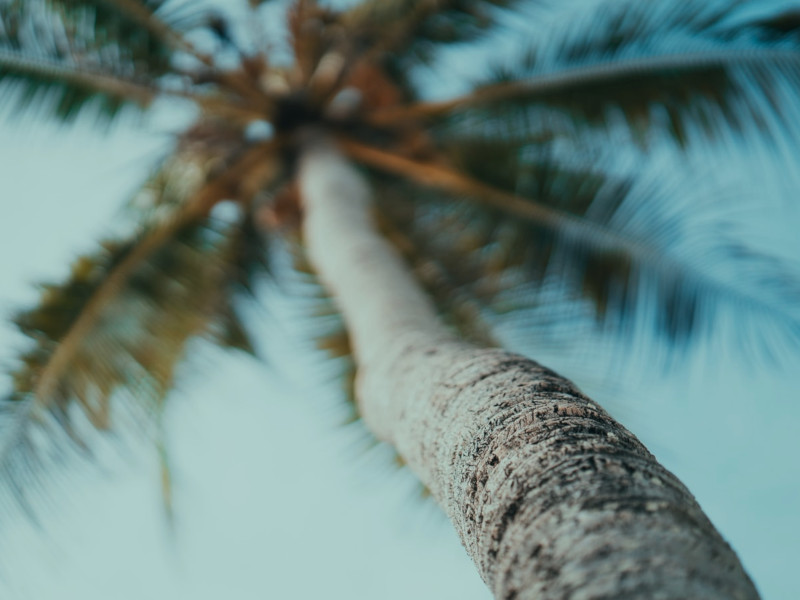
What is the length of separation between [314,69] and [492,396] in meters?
4.17

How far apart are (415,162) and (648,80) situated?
1.70 m

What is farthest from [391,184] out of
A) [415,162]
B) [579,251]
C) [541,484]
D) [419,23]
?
[541,484]

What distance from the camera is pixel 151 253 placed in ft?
15.1

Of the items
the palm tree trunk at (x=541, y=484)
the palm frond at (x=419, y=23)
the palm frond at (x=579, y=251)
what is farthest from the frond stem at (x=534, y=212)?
the palm tree trunk at (x=541, y=484)

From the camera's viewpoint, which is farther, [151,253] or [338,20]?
[338,20]

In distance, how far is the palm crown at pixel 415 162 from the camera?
3961 mm

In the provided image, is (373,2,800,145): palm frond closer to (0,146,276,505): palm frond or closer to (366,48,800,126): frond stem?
(366,48,800,126): frond stem

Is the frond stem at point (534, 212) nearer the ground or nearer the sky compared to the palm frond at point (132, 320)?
nearer the sky

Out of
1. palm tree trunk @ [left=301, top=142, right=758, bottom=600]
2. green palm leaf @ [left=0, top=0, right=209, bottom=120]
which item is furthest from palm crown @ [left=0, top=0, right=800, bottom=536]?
palm tree trunk @ [left=301, top=142, right=758, bottom=600]

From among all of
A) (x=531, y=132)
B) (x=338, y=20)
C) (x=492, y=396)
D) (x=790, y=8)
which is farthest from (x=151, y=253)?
(x=790, y=8)

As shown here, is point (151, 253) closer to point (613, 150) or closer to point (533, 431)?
point (613, 150)

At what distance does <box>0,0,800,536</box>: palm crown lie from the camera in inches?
156

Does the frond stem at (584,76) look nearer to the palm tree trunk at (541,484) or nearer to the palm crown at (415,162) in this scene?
the palm crown at (415,162)

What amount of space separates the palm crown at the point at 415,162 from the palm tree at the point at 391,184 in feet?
0.04
